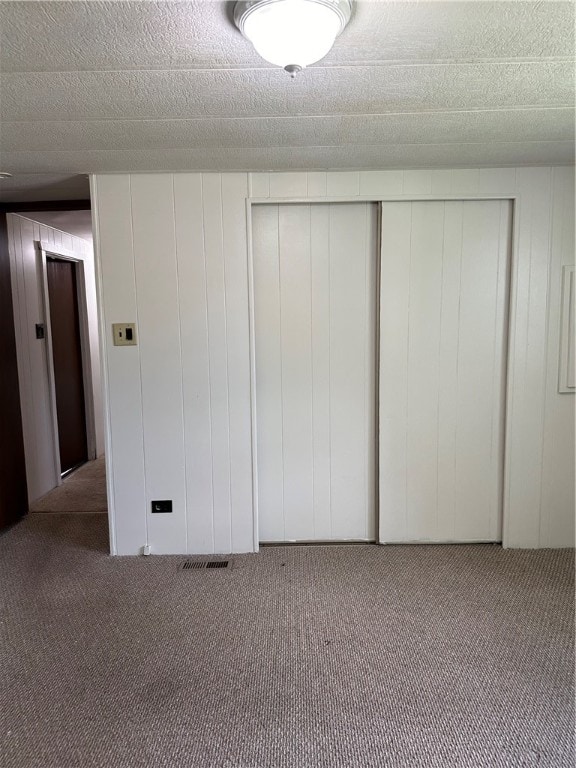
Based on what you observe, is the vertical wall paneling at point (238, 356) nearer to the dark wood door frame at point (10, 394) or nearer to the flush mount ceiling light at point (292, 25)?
the dark wood door frame at point (10, 394)

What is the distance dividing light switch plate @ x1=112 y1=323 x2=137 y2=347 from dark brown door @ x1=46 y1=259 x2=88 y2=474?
194 centimetres

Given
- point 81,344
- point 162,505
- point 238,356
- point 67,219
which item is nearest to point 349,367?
point 238,356

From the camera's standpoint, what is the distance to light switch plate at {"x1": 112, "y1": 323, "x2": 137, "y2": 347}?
272 cm

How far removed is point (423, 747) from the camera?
60.7 inches

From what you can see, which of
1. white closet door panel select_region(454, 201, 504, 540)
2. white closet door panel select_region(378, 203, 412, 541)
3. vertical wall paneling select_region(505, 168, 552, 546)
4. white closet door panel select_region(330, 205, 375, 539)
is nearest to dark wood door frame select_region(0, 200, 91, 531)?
white closet door panel select_region(330, 205, 375, 539)


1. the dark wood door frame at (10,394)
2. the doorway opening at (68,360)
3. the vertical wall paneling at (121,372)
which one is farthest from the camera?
the doorway opening at (68,360)

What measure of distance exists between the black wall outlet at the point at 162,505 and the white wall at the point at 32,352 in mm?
1438

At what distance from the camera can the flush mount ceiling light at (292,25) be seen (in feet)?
3.96

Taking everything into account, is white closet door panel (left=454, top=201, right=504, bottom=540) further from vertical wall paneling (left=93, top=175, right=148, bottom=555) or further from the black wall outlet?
vertical wall paneling (left=93, top=175, right=148, bottom=555)

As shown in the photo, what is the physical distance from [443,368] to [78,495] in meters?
3.17

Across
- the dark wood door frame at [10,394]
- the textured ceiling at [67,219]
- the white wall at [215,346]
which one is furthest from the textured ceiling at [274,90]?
the textured ceiling at [67,219]

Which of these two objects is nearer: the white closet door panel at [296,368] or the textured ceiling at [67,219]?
the white closet door panel at [296,368]

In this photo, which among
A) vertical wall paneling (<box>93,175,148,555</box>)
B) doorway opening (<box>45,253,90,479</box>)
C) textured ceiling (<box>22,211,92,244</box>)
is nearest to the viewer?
vertical wall paneling (<box>93,175,148,555</box>)

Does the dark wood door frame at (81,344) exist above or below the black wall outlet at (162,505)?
above
